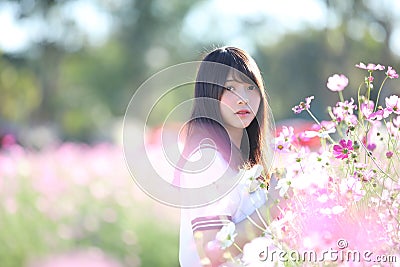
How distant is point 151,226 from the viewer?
14.7 ft

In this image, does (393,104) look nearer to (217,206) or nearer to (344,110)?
(344,110)

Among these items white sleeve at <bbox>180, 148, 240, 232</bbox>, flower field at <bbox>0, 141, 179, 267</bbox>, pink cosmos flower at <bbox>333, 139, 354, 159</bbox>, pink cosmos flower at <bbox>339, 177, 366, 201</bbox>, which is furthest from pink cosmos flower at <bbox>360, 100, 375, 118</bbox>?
flower field at <bbox>0, 141, 179, 267</bbox>

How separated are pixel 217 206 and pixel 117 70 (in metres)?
25.0

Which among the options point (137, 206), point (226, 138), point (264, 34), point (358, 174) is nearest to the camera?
point (358, 174)

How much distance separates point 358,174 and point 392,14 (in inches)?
616

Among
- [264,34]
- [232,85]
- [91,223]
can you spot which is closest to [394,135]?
[232,85]

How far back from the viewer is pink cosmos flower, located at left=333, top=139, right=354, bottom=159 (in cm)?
167

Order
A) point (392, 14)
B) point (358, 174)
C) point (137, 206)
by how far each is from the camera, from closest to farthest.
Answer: point (358, 174) < point (137, 206) < point (392, 14)

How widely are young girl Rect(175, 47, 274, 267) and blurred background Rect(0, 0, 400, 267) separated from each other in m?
2.61

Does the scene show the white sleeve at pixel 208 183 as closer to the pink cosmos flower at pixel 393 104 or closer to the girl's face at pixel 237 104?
the girl's face at pixel 237 104

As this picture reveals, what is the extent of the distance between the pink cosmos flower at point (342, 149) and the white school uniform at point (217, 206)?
0.62 feet

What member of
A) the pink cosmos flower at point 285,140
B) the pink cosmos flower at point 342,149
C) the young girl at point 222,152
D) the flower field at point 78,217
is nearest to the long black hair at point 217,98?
the young girl at point 222,152

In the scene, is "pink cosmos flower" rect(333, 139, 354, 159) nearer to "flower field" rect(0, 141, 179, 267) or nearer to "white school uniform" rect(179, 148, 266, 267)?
"white school uniform" rect(179, 148, 266, 267)

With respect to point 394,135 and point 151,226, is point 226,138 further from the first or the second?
point 151,226
